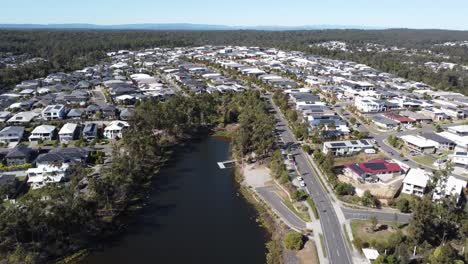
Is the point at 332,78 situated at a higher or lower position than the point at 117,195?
higher

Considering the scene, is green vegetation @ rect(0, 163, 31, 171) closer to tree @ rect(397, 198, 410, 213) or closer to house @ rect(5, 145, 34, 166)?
house @ rect(5, 145, 34, 166)

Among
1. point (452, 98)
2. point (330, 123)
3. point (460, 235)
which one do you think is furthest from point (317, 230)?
point (452, 98)

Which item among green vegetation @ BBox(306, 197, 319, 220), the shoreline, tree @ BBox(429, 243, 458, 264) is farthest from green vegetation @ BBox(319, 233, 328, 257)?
tree @ BBox(429, 243, 458, 264)

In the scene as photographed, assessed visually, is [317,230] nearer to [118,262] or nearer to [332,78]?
[118,262]

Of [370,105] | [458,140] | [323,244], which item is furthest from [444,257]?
[370,105]

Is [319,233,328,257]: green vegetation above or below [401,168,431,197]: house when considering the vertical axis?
below

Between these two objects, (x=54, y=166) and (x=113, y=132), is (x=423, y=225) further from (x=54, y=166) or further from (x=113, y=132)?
(x=113, y=132)
